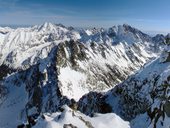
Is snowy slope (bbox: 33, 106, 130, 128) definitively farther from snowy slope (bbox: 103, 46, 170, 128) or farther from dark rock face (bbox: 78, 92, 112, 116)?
dark rock face (bbox: 78, 92, 112, 116)

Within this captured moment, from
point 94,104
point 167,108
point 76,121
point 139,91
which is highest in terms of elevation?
point 167,108

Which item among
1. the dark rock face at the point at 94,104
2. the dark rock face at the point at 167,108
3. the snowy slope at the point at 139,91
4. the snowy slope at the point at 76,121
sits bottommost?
the dark rock face at the point at 94,104

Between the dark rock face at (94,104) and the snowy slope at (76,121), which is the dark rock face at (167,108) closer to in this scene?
the snowy slope at (76,121)

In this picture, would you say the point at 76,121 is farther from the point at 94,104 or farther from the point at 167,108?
the point at 94,104

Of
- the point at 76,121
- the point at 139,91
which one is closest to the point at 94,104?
the point at 139,91

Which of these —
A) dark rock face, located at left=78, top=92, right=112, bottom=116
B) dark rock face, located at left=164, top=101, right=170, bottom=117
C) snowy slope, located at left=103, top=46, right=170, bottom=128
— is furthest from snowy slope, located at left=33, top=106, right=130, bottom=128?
dark rock face, located at left=78, top=92, right=112, bottom=116

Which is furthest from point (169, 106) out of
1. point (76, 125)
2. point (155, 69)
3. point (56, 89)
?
point (56, 89)

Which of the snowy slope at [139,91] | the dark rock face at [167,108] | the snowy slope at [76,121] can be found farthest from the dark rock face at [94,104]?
the dark rock face at [167,108]

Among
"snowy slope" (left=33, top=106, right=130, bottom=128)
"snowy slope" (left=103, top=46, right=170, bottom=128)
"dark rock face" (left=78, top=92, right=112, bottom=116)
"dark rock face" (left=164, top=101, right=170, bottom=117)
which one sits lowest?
"dark rock face" (left=78, top=92, right=112, bottom=116)

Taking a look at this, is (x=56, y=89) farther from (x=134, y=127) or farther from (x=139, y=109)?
(x=134, y=127)

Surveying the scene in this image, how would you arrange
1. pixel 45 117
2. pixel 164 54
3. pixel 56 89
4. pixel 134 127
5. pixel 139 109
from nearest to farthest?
pixel 45 117 < pixel 134 127 < pixel 139 109 < pixel 164 54 < pixel 56 89

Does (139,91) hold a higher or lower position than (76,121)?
lower
